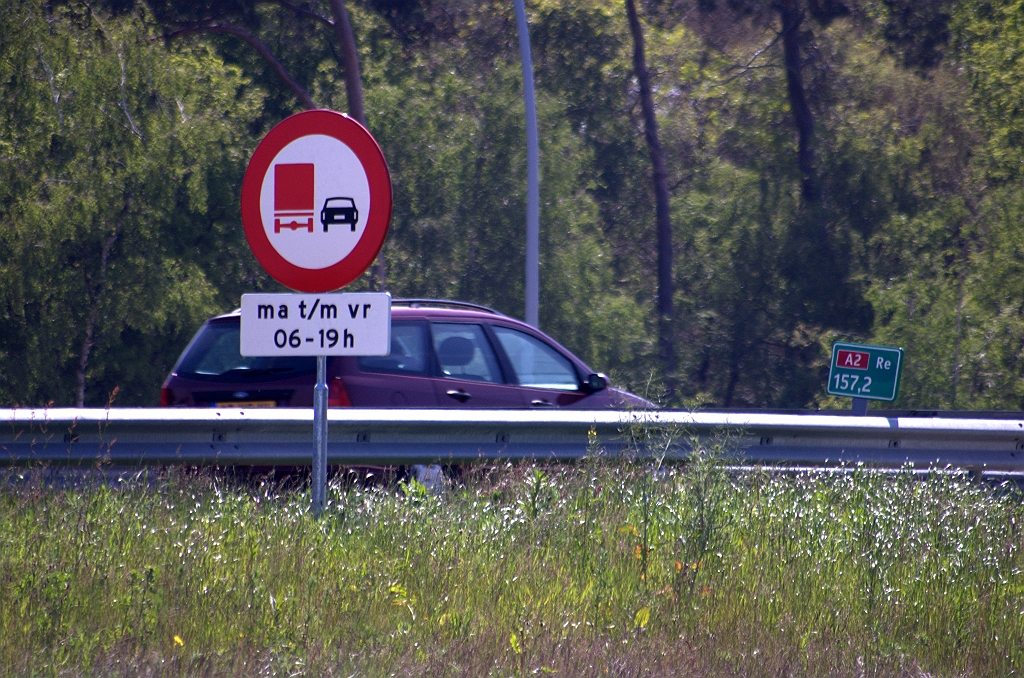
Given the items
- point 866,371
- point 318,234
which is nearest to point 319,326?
point 318,234

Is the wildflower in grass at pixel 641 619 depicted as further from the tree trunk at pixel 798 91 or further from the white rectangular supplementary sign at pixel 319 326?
the tree trunk at pixel 798 91

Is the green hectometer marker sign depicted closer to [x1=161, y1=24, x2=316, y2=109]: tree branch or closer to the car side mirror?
the car side mirror

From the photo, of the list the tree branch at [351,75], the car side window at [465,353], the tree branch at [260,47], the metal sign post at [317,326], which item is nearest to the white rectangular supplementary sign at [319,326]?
the metal sign post at [317,326]

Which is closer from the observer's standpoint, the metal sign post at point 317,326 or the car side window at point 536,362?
the metal sign post at point 317,326

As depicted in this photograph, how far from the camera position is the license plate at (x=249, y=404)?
26.1ft

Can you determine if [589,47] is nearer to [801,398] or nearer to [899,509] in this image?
[801,398]

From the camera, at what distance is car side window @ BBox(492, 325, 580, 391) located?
9227mm

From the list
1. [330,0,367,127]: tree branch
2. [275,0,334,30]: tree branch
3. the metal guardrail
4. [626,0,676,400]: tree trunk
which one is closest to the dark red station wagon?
the metal guardrail

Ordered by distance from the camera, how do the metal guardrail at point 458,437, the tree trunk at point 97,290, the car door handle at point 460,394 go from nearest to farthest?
1. the metal guardrail at point 458,437
2. the car door handle at point 460,394
3. the tree trunk at point 97,290

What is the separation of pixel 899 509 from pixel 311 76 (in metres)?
20.0

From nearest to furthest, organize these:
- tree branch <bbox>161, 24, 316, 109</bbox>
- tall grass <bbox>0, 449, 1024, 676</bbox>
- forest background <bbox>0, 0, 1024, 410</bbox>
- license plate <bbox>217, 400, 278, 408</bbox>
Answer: tall grass <bbox>0, 449, 1024, 676</bbox>, license plate <bbox>217, 400, 278, 408</bbox>, forest background <bbox>0, 0, 1024, 410</bbox>, tree branch <bbox>161, 24, 316, 109</bbox>

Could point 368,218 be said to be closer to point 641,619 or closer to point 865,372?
point 641,619

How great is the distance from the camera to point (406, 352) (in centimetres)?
858

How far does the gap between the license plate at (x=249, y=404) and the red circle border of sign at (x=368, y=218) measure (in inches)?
112
